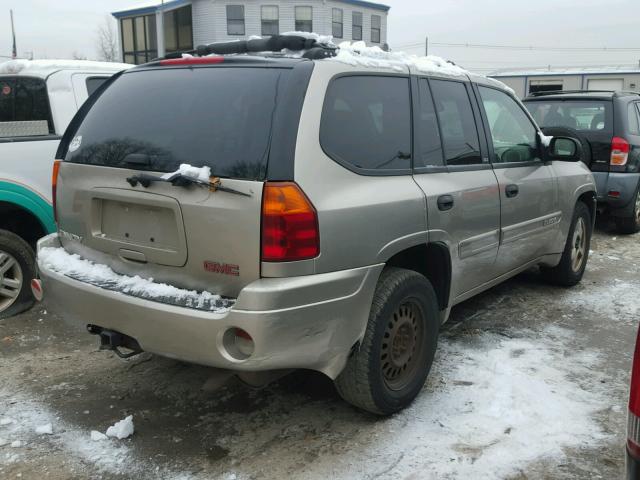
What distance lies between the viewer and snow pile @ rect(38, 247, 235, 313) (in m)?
2.71

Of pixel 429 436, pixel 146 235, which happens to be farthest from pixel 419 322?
pixel 146 235

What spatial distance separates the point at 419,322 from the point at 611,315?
2.39 meters

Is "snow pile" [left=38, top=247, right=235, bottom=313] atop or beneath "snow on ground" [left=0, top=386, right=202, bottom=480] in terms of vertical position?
atop

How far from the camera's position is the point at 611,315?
501 centimetres

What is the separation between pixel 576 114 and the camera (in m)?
8.05

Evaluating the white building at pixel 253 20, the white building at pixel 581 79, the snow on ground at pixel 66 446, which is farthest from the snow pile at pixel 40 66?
the white building at pixel 253 20

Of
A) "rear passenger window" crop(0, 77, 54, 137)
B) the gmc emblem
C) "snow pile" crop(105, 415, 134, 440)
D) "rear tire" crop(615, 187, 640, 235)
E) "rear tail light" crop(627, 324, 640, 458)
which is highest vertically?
"rear passenger window" crop(0, 77, 54, 137)

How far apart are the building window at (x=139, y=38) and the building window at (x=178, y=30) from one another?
125 centimetres

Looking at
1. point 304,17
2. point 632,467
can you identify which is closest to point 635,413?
point 632,467

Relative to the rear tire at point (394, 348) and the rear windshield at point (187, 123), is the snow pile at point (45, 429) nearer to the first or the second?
the rear windshield at point (187, 123)

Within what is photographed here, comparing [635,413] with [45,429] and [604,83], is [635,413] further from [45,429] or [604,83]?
[604,83]

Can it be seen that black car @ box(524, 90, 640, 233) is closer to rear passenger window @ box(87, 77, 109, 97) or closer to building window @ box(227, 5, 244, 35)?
rear passenger window @ box(87, 77, 109, 97)

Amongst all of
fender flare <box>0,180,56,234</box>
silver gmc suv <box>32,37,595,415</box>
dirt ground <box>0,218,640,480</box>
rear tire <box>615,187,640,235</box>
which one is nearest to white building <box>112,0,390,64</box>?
rear tire <box>615,187,640,235</box>

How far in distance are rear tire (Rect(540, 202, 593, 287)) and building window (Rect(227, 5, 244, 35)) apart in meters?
29.2
